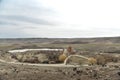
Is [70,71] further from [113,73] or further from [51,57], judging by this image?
[51,57]

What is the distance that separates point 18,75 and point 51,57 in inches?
1184

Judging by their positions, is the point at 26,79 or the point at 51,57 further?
the point at 51,57

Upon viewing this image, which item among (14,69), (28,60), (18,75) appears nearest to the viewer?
(18,75)

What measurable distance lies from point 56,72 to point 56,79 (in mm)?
4683

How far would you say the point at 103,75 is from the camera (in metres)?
45.5

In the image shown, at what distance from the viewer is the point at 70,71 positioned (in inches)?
1898

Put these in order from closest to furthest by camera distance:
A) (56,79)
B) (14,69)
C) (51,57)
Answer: (56,79) → (14,69) → (51,57)

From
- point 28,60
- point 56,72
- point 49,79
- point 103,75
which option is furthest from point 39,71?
point 28,60

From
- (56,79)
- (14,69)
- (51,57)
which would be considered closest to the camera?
(56,79)

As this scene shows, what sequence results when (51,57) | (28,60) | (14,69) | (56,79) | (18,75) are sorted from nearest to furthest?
1. (56,79)
2. (18,75)
3. (14,69)
4. (28,60)
5. (51,57)

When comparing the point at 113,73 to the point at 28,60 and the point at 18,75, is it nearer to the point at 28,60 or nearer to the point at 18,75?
the point at 18,75

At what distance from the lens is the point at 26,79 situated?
4347cm

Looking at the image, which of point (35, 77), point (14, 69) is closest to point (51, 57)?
point (14, 69)

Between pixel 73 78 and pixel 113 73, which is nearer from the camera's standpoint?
pixel 73 78
